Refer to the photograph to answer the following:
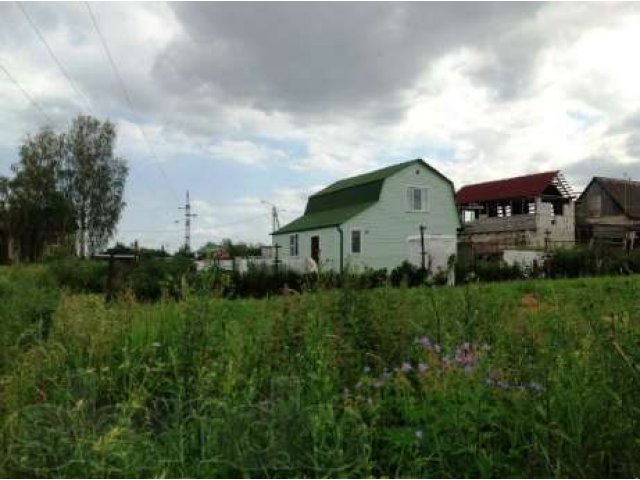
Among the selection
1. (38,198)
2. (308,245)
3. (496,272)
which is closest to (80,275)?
(496,272)

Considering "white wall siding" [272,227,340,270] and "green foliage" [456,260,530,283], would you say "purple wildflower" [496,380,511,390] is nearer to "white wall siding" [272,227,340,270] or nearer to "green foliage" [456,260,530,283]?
"green foliage" [456,260,530,283]

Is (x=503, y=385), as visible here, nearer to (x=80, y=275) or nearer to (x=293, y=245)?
(x=80, y=275)

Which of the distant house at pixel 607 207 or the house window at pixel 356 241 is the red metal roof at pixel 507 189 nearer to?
the distant house at pixel 607 207

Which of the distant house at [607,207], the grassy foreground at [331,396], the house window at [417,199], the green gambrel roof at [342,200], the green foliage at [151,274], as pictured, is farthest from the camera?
the distant house at [607,207]

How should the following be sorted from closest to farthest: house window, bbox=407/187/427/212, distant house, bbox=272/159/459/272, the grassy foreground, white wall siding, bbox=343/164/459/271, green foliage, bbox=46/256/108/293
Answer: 1. the grassy foreground
2. green foliage, bbox=46/256/108/293
3. distant house, bbox=272/159/459/272
4. white wall siding, bbox=343/164/459/271
5. house window, bbox=407/187/427/212

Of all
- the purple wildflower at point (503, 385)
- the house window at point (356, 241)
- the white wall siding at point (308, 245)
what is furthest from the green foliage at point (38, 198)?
the purple wildflower at point (503, 385)

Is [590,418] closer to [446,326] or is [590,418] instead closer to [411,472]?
[411,472]

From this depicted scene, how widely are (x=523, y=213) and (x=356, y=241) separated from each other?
680 inches

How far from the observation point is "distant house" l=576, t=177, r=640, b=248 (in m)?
43.2

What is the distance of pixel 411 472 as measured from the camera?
9.01 ft

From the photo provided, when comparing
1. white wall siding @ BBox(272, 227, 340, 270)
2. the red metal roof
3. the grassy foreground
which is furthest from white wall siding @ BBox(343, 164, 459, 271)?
the grassy foreground

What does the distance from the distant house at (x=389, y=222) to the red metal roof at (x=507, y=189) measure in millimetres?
11871

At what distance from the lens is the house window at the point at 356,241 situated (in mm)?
28438

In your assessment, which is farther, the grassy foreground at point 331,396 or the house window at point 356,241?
the house window at point 356,241
